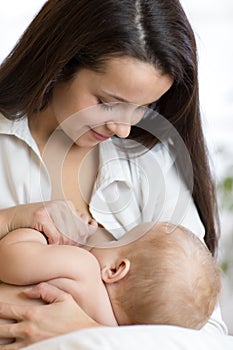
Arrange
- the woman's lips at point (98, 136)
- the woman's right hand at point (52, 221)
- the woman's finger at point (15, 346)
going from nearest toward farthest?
the woman's finger at point (15, 346) < the woman's right hand at point (52, 221) < the woman's lips at point (98, 136)

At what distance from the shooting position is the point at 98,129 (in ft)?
5.65

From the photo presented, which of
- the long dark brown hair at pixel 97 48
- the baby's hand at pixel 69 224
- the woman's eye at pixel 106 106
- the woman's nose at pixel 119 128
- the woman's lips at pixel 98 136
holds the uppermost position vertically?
the long dark brown hair at pixel 97 48

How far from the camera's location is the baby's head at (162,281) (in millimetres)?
1529

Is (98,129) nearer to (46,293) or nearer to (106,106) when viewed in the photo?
(106,106)

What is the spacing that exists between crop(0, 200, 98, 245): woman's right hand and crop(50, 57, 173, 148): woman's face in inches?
7.5

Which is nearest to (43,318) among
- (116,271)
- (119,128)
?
(116,271)

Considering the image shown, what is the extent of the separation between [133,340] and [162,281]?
21 centimetres

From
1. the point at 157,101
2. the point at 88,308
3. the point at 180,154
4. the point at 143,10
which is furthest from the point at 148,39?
the point at 88,308

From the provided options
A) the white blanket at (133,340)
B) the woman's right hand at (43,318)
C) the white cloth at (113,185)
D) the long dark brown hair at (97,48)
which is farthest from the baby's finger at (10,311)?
the long dark brown hair at (97,48)

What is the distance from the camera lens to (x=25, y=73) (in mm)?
1791

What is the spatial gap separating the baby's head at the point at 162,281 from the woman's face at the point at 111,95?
27cm

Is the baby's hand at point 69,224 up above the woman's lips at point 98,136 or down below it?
below

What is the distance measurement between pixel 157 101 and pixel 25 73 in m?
0.33

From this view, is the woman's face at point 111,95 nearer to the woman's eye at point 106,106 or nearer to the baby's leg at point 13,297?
the woman's eye at point 106,106
